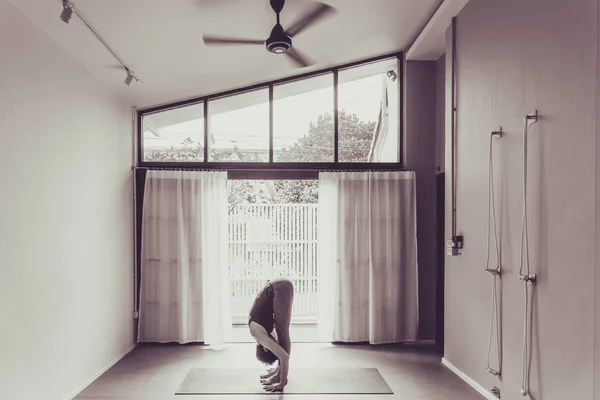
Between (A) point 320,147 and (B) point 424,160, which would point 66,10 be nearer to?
(A) point 320,147

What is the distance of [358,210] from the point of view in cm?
531

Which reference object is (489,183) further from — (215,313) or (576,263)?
(215,313)

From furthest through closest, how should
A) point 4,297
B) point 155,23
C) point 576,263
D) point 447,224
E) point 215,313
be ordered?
1. point 215,313
2. point 447,224
3. point 155,23
4. point 4,297
5. point 576,263

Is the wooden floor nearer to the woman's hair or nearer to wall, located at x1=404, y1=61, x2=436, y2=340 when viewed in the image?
the woman's hair

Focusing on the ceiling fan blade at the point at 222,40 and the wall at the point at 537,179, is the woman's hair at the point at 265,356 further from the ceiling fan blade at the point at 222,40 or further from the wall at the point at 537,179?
the ceiling fan blade at the point at 222,40

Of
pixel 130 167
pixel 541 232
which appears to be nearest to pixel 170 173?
→ pixel 130 167

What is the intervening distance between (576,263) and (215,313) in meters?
3.80

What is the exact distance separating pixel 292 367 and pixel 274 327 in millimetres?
709

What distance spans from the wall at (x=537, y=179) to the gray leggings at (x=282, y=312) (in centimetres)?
154

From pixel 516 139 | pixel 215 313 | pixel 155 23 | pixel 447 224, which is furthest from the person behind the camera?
pixel 215 313

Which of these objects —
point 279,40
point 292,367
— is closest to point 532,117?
point 279,40

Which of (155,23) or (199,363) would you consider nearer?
(155,23)

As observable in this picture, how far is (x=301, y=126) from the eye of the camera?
5531 mm

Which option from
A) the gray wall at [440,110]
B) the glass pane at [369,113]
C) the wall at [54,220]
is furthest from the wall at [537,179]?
the wall at [54,220]
